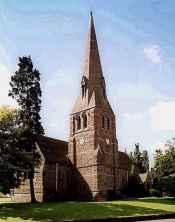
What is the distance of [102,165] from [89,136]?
15.7 feet

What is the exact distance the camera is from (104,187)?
53.2m

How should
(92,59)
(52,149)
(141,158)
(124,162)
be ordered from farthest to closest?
(141,158) < (124,162) < (92,59) < (52,149)

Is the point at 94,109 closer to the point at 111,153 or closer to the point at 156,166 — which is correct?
the point at 111,153

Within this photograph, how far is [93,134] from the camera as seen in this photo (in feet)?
180

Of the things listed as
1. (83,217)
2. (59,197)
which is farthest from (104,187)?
(83,217)

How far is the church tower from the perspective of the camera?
175 feet

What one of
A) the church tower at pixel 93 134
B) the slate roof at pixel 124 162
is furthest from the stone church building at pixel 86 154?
the slate roof at pixel 124 162

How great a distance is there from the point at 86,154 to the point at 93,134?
3.13 metres

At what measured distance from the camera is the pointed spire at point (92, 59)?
5978 cm

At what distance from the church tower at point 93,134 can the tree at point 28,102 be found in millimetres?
8659

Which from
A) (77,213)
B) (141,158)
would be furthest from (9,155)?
(141,158)

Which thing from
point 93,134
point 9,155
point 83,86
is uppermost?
point 83,86

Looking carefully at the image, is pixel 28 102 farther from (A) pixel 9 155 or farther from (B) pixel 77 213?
(B) pixel 77 213

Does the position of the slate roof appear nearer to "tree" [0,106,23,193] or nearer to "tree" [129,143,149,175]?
"tree" [129,143,149,175]
